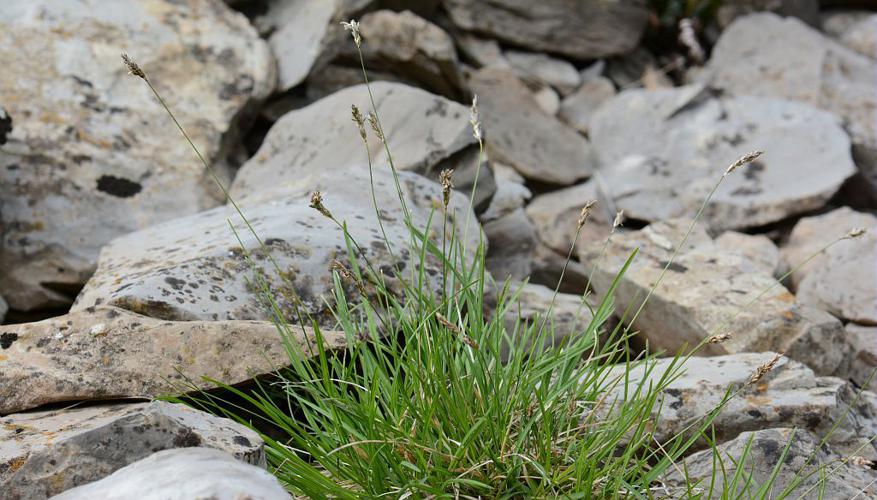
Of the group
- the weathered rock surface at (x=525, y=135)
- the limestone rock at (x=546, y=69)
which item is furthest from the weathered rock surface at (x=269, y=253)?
the limestone rock at (x=546, y=69)

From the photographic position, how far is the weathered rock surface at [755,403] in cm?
272

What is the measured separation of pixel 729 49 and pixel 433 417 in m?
5.56

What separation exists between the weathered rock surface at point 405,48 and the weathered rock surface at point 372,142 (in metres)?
0.83

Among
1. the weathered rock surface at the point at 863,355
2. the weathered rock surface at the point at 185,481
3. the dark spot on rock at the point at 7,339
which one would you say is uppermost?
the weathered rock surface at the point at 185,481

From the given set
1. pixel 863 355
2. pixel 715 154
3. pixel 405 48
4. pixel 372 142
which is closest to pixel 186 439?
pixel 372 142

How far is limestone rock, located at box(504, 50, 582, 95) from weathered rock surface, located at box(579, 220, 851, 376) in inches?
99.5

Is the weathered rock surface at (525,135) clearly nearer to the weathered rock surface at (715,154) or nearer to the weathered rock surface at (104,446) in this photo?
the weathered rock surface at (715,154)

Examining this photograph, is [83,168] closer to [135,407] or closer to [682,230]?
[135,407]

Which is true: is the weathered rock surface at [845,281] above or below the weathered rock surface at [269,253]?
below

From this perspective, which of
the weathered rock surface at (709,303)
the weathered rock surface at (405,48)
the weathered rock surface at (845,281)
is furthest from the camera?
the weathered rock surface at (405,48)

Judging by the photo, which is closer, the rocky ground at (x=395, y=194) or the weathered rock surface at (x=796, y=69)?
the rocky ground at (x=395, y=194)

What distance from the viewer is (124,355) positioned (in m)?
2.47

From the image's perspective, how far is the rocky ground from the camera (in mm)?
2443

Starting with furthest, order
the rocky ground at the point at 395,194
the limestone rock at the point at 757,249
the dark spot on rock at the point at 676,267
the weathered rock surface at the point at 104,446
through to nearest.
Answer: the limestone rock at the point at 757,249 → the dark spot on rock at the point at 676,267 → the rocky ground at the point at 395,194 → the weathered rock surface at the point at 104,446
